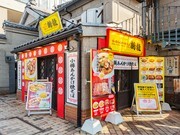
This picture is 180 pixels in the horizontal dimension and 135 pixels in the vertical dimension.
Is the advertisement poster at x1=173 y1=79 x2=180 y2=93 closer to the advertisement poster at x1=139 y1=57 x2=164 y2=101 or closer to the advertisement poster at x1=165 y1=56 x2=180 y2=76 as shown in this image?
the advertisement poster at x1=165 y1=56 x2=180 y2=76

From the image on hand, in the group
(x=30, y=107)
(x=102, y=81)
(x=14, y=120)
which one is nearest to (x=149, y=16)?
(x=102, y=81)

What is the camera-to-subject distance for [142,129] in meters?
5.19

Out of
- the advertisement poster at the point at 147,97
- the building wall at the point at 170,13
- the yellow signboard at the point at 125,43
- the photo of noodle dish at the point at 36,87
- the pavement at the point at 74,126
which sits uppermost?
the building wall at the point at 170,13

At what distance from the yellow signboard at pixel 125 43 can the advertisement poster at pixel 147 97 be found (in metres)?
1.48

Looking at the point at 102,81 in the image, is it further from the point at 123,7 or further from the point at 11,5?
the point at 11,5

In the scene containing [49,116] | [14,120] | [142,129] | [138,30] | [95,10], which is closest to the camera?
[142,129]

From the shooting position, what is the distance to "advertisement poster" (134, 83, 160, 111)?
6465mm

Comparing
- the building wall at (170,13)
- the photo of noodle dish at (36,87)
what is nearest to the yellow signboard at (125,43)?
the building wall at (170,13)

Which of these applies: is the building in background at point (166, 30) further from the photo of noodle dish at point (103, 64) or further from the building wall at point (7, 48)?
the building wall at point (7, 48)

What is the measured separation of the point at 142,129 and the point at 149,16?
5975 mm

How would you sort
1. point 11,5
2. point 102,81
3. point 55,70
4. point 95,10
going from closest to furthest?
point 102,81 < point 55,70 < point 95,10 < point 11,5

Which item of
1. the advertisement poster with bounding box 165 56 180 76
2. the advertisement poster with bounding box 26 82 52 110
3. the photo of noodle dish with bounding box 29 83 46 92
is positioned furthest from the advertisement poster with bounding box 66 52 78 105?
the advertisement poster with bounding box 165 56 180 76

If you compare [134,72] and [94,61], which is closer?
[94,61]

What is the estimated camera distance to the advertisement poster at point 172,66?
785 cm
